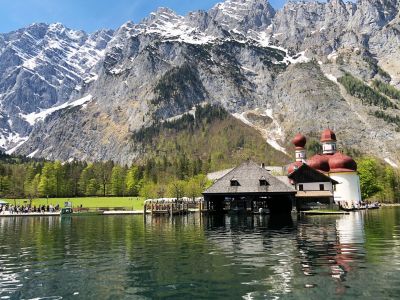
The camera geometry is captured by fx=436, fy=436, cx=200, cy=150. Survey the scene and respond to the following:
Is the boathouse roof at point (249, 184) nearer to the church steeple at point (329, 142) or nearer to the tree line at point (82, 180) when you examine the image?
the church steeple at point (329, 142)

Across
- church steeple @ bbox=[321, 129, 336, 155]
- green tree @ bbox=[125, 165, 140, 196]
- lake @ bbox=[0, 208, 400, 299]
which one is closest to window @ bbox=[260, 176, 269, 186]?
lake @ bbox=[0, 208, 400, 299]

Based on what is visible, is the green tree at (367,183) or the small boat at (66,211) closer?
the small boat at (66,211)

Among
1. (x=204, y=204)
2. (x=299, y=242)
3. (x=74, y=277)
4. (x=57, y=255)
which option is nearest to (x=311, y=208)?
(x=204, y=204)

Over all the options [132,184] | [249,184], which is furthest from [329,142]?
[132,184]

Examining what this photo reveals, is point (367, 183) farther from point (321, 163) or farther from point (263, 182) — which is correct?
point (263, 182)

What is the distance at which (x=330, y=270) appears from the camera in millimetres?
23203

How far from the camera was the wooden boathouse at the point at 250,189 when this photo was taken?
75250mm

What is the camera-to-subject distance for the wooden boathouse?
75.2m

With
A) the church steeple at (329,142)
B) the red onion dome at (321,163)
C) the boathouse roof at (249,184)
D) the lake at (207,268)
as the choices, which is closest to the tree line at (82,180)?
the red onion dome at (321,163)

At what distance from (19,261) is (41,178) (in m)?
133

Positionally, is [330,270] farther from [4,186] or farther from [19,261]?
[4,186]

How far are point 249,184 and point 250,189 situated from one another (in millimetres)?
1785

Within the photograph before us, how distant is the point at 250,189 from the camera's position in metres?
75.6

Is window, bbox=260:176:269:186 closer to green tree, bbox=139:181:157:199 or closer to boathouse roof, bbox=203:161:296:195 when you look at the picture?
boathouse roof, bbox=203:161:296:195
